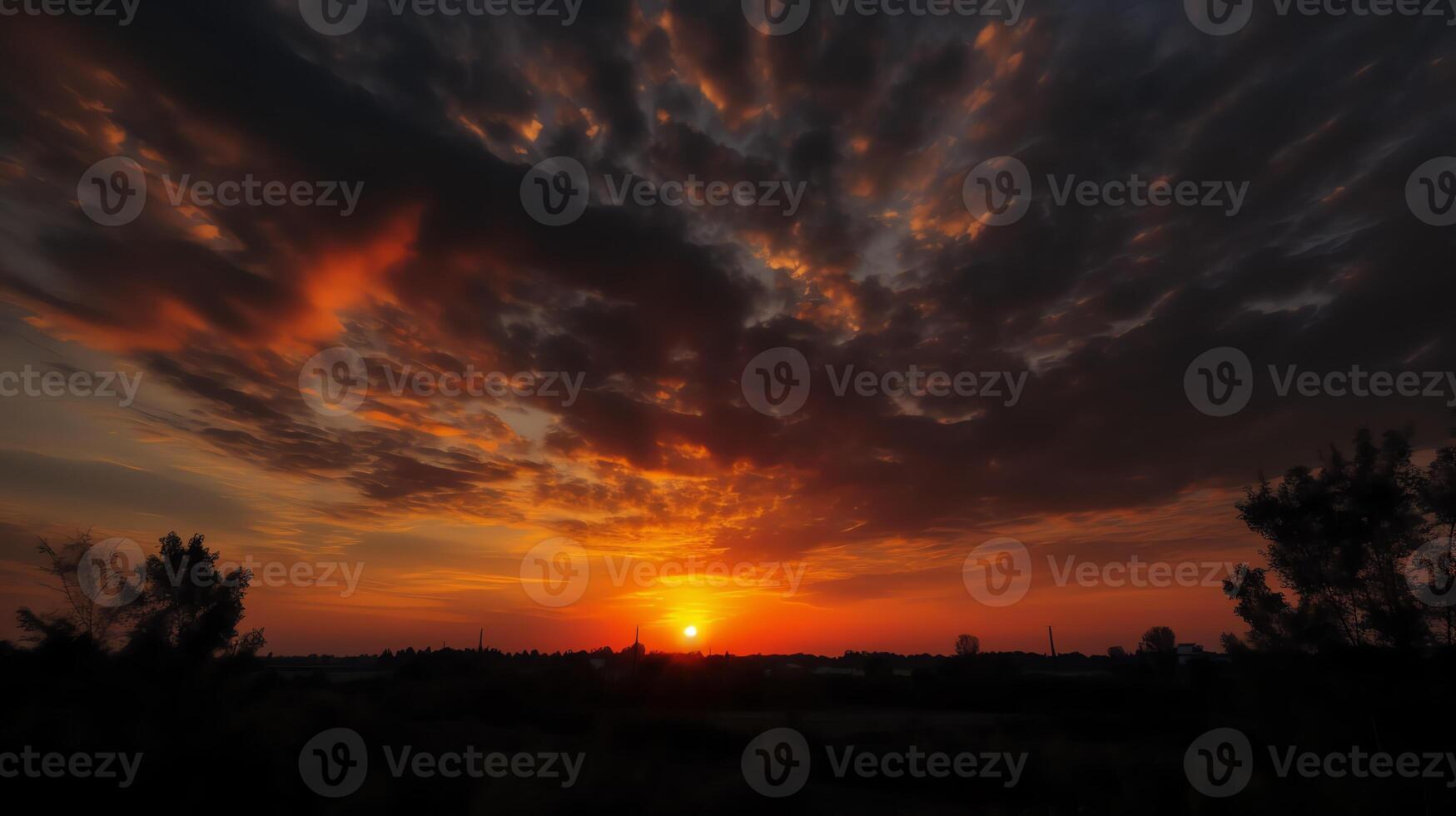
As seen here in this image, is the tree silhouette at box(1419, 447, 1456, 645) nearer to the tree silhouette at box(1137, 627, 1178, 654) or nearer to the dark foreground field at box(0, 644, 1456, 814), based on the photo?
the dark foreground field at box(0, 644, 1456, 814)

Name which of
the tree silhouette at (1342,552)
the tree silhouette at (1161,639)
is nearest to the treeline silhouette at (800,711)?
the tree silhouette at (1342,552)

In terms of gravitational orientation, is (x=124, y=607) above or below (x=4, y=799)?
above

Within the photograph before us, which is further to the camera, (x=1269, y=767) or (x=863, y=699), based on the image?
(x=863, y=699)

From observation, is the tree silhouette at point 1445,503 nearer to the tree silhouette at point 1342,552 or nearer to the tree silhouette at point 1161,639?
the tree silhouette at point 1342,552

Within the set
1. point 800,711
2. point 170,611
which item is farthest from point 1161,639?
point 170,611

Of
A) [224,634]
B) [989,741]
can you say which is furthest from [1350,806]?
[224,634]

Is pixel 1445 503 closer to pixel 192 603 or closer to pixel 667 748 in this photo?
Answer: pixel 667 748

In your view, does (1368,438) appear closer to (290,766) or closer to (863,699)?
(863,699)
